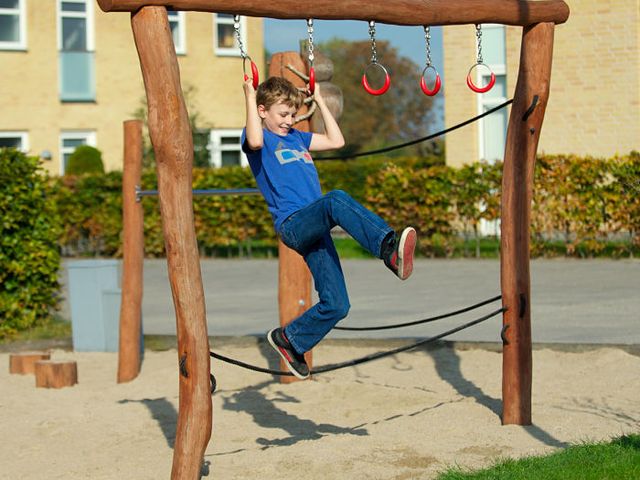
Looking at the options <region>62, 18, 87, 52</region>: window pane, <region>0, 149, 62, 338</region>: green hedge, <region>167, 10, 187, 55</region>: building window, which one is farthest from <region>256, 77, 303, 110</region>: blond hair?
<region>167, 10, 187, 55</region>: building window

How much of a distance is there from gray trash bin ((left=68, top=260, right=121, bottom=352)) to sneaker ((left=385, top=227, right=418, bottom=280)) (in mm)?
4991

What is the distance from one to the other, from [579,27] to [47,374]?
16112mm

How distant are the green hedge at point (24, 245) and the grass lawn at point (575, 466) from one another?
21.7 feet

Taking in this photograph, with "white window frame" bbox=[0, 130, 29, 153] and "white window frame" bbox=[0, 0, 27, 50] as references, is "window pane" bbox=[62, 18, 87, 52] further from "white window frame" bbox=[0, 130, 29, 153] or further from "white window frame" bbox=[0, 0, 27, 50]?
"white window frame" bbox=[0, 130, 29, 153]

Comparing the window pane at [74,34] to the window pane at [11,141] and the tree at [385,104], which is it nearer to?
the window pane at [11,141]

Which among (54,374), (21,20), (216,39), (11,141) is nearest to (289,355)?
(54,374)

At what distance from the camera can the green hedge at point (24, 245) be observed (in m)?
11.4

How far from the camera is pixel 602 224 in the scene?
17656 mm

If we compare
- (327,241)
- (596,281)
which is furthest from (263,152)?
(596,281)

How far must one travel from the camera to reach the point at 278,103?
6.62 meters

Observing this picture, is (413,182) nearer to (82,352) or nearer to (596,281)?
(596,281)

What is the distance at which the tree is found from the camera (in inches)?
2098

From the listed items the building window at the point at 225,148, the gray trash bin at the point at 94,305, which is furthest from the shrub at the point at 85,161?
the gray trash bin at the point at 94,305

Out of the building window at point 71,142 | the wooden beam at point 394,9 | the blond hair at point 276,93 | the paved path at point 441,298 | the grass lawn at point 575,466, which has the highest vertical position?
the building window at point 71,142
